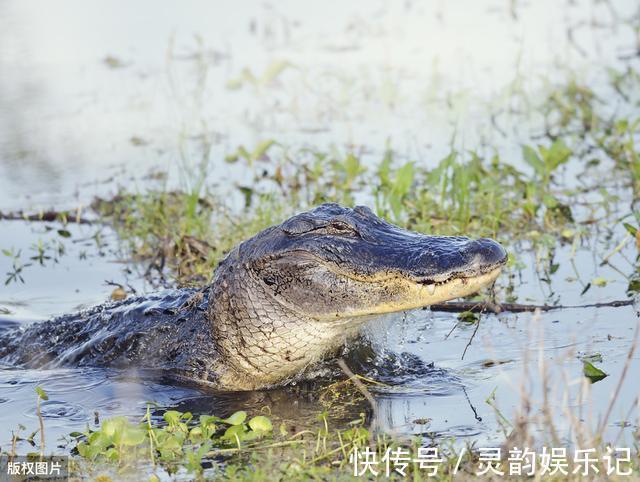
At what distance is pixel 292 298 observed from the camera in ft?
16.7

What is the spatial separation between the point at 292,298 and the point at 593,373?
1432 mm

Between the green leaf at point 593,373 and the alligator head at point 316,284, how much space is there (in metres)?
0.82

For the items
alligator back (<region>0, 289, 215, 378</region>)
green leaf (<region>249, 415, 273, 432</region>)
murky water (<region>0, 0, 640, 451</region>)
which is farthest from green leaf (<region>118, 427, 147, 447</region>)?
alligator back (<region>0, 289, 215, 378</region>)

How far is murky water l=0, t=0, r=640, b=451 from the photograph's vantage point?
5273 mm

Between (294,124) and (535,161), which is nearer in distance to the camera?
(535,161)

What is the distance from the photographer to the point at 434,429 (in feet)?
15.4

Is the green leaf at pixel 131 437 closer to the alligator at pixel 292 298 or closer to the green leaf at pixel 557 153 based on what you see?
the alligator at pixel 292 298

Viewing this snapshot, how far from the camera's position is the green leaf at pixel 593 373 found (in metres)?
5.11

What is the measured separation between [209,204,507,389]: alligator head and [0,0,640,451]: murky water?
26 cm

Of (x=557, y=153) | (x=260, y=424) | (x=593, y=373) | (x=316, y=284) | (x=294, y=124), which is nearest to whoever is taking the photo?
(x=260, y=424)

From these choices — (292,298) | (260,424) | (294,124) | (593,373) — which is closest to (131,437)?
(260,424)

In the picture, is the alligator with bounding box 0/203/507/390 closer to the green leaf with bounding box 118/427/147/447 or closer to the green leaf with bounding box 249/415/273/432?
the green leaf with bounding box 249/415/273/432

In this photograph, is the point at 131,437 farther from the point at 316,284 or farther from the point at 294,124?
the point at 294,124

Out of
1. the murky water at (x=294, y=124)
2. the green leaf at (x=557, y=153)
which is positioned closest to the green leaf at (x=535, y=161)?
the green leaf at (x=557, y=153)
